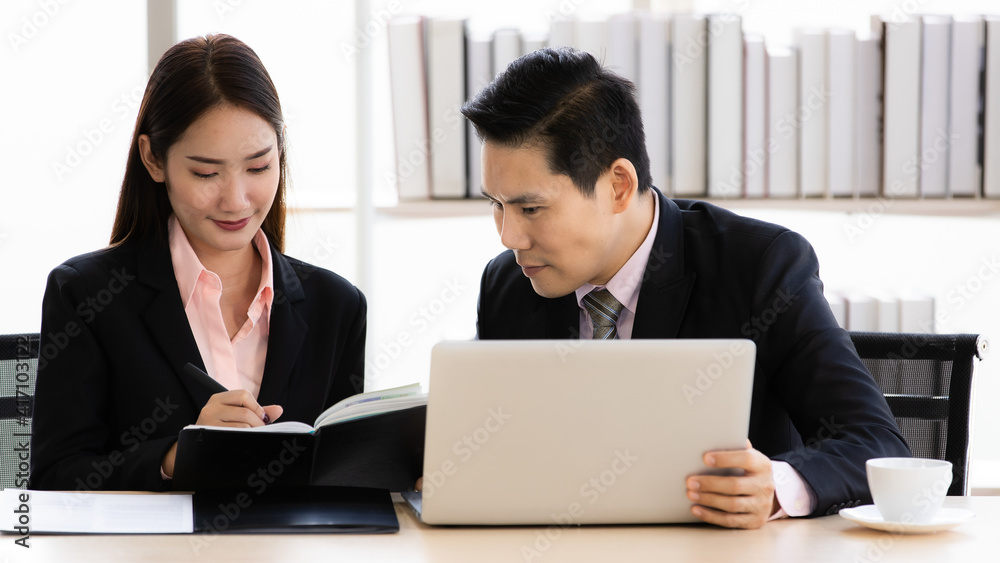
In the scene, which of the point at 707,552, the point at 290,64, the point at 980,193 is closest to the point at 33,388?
the point at 290,64

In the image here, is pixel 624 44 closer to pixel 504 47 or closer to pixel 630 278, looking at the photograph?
pixel 504 47

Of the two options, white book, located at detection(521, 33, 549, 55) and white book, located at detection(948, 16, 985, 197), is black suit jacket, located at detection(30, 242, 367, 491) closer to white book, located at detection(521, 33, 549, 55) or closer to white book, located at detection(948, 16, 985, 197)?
white book, located at detection(521, 33, 549, 55)

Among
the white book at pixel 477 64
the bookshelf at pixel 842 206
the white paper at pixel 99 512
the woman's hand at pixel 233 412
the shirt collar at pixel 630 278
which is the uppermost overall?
the white book at pixel 477 64

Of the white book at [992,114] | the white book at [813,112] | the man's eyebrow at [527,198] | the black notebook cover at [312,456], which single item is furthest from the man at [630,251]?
the white book at [992,114]

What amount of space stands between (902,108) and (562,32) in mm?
774

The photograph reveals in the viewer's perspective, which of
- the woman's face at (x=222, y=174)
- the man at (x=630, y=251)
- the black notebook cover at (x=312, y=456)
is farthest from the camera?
the woman's face at (x=222, y=174)

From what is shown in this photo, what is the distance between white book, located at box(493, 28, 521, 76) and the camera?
2.08 m

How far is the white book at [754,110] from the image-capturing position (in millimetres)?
2080

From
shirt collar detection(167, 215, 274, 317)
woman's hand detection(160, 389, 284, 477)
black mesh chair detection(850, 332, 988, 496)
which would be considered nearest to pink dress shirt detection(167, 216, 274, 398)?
shirt collar detection(167, 215, 274, 317)

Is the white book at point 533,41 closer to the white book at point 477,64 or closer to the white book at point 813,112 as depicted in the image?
the white book at point 477,64

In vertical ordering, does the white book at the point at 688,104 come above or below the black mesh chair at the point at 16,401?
above

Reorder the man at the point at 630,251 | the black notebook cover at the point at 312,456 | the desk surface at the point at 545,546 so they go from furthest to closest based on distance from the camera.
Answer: the man at the point at 630,251
the black notebook cover at the point at 312,456
the desk surface at the point at 545,546

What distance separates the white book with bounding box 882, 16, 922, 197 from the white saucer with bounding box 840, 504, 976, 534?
1110mm

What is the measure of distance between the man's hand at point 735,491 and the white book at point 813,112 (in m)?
1.16
